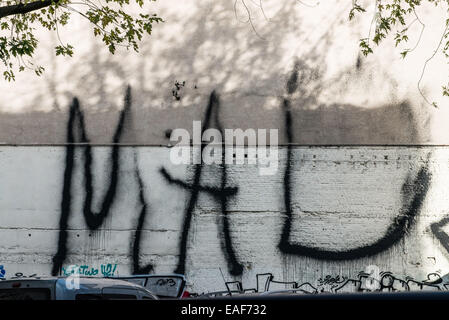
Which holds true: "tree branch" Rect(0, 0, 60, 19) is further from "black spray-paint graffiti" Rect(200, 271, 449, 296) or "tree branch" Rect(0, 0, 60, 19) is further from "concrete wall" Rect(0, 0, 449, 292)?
"black spray-paint graffiti" Rect(200, 271, 449, 296)

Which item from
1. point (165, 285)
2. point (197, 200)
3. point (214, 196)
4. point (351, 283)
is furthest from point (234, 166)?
point (351, 283)

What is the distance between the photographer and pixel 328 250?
12.0 metres

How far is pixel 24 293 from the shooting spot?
5066 millimetres

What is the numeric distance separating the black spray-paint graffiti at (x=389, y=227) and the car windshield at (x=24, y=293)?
300 inches

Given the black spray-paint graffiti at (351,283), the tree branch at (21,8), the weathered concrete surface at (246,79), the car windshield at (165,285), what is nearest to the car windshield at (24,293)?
the tree branch at (21,8)

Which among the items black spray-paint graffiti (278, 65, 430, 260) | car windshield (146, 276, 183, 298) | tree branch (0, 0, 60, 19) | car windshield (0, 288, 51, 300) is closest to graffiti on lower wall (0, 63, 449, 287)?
black spray-paint graffiti (278, 65, 430, 260)

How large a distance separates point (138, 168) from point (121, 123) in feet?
3.68

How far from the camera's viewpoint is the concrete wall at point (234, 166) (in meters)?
12.1

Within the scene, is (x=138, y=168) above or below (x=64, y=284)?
above

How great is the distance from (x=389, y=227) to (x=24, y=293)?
29.3 feet

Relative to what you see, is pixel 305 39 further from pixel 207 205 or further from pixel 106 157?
pixel 106 157

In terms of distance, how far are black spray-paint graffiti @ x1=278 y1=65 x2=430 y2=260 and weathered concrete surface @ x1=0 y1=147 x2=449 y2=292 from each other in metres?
0.05
